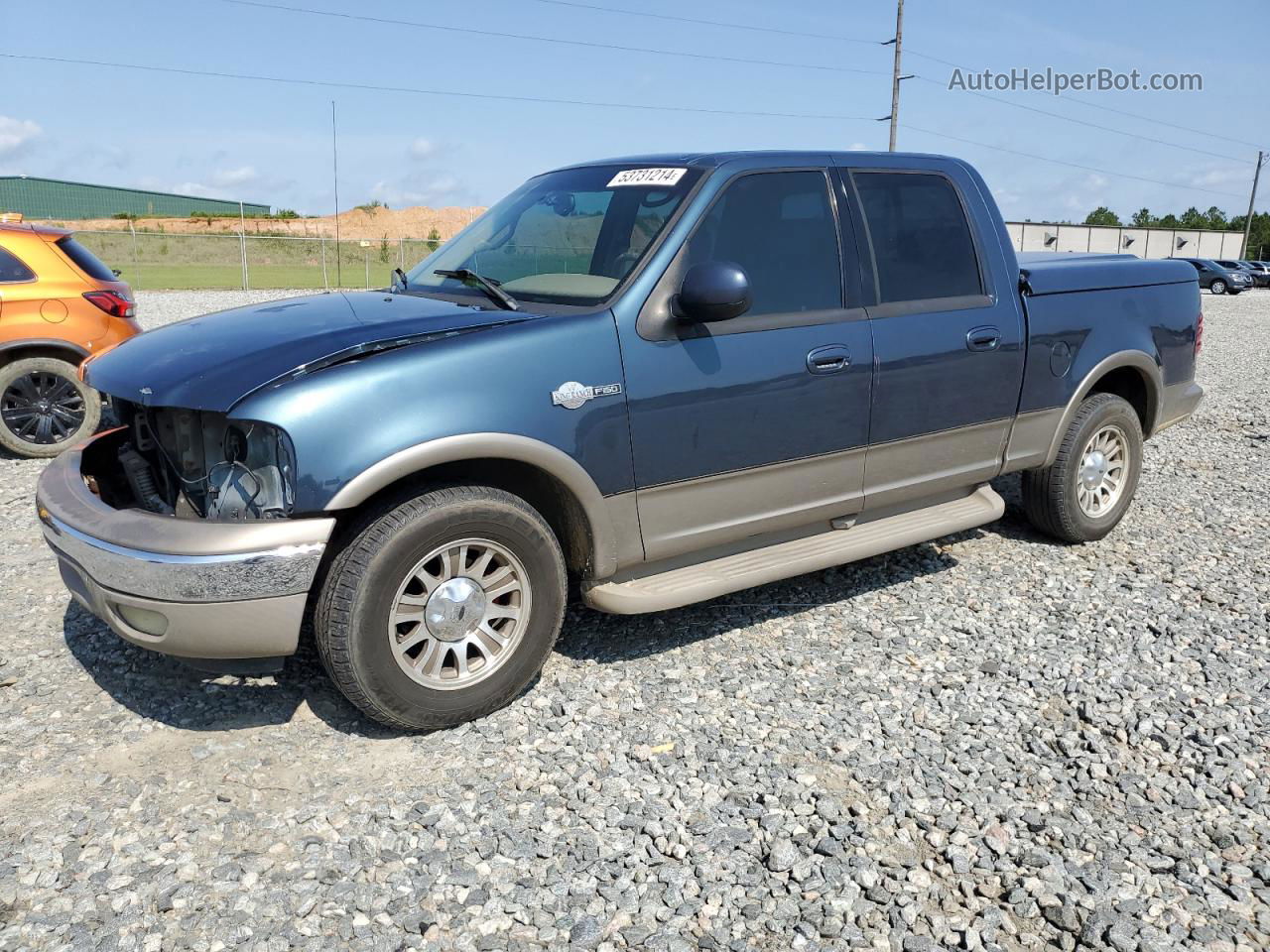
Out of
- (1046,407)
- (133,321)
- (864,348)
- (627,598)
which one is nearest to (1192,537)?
(1046,407)

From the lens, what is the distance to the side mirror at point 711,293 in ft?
12.3

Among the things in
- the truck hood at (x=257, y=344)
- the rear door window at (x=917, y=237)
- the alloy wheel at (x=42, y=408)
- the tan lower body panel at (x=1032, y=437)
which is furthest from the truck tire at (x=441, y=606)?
the alloy wheel at (x=42, y=408)

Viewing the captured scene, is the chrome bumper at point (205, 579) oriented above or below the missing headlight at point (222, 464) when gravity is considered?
below

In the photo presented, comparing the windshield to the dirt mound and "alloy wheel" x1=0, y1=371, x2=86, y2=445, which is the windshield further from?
the dirt mound

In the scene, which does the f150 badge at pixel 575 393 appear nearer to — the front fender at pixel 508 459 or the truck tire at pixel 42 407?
the front fender at pixel 508 459

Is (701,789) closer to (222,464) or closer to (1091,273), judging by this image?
(222,464)

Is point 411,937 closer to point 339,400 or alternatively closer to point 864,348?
point 339,400

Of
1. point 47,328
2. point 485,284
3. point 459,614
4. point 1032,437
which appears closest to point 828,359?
point 485,284

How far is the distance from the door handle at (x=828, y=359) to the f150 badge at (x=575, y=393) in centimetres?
96

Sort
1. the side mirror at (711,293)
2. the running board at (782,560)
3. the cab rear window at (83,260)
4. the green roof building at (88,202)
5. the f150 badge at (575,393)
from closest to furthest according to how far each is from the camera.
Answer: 1. the f150 badge at (575,393)
2. the side mirror at (711,293)
3. the running board at (782,560)
4. the cab rear window at (83,260)
5. the green roof building at (88,202)

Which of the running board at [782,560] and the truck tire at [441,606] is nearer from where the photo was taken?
the truck tire at [441,606]

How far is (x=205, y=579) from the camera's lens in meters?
3.18

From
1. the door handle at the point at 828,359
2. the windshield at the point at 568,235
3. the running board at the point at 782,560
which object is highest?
the windshield at the point at 568,235

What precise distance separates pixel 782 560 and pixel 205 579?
7.47 ft
